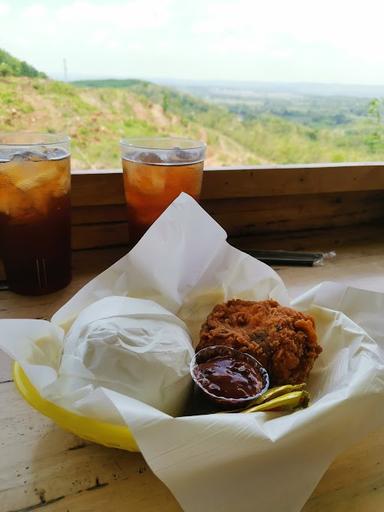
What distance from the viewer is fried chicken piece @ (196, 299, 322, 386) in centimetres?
68

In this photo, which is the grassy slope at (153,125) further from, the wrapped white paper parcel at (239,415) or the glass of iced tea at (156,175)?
the wrapped white paper parcel at (239,415)

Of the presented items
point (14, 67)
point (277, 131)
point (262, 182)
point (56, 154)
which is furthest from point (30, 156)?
point (277, 131)

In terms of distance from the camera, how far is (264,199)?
4.50 ft

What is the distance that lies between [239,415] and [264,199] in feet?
3.06

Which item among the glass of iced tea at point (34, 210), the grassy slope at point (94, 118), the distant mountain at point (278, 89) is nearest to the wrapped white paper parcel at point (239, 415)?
the glass of iced tea at point (34, 210)

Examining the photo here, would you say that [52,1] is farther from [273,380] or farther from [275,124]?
[273,380]

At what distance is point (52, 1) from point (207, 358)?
3.73 feet

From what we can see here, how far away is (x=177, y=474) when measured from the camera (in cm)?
Result: 49

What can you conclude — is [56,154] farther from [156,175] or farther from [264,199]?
[264,199]

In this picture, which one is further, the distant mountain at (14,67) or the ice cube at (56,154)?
the distant mountain at (14,67)

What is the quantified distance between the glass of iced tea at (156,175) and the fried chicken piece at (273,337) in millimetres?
343

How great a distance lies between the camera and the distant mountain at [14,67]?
1.22 meters

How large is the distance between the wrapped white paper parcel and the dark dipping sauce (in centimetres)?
4

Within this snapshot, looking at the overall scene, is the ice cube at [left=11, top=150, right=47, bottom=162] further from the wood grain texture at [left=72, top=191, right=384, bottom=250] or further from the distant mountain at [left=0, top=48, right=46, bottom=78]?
the distant mountain at [left=0, top=48, right=46, bottom=78]
